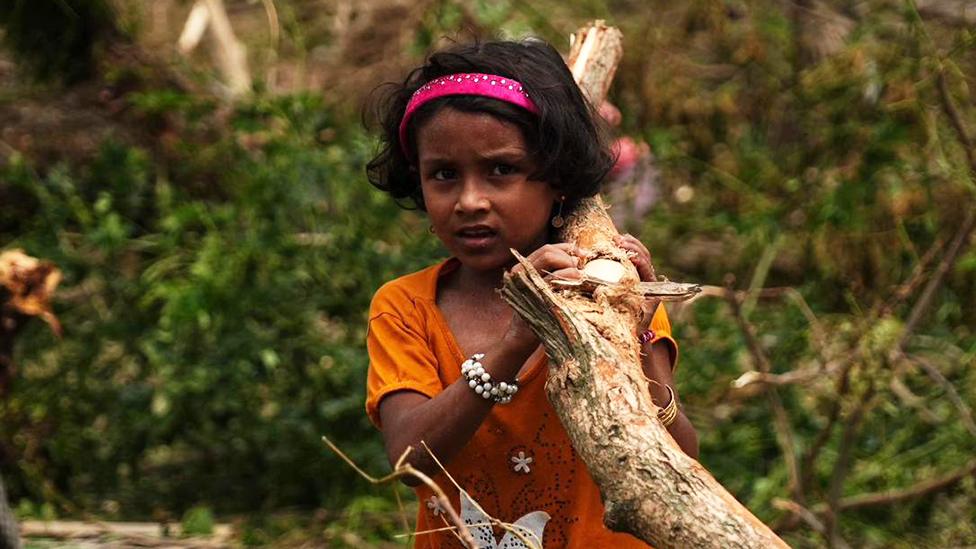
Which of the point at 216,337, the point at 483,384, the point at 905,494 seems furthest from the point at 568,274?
the point at 216,337

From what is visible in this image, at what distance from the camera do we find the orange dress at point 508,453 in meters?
2.09

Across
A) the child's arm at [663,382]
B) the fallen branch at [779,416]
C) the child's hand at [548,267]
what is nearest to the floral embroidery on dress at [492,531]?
the child's arm at [663,382]

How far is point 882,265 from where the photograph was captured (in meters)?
4.58

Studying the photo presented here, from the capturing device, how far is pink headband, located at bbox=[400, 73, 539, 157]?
2055mm

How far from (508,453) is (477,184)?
419mm

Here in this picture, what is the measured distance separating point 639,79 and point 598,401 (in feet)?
13.3

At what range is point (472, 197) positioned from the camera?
2.01 metres

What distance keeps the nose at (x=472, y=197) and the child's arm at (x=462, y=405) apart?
5.0 inches

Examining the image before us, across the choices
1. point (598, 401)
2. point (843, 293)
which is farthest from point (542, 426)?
point (843, 293)

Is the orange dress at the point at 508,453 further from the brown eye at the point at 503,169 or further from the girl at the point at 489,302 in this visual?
the brown eye at the point at 503,169

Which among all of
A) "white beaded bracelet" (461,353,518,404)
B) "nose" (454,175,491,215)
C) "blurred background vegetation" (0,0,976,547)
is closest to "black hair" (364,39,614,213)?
"nose" (454,175,491,215)

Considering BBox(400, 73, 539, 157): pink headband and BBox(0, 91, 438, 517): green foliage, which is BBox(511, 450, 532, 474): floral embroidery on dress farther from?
BBox(0, 91, 438, 517): green foliage

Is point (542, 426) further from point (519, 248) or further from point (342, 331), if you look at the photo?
point (342, 331)

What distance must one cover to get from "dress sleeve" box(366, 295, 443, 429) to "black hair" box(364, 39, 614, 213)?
283 millimetres
